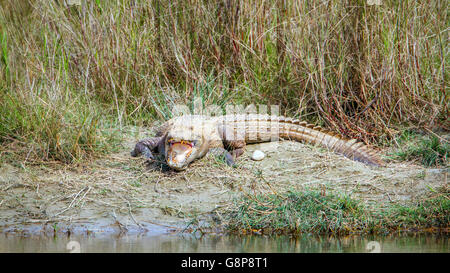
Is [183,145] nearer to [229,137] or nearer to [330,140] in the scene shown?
[229,137]

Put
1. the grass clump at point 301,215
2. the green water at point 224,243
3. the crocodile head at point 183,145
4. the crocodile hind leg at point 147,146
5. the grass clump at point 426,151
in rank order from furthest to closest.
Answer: the crocodile hind leg at point 147,146
the grass clump at point 426,151
the crocodile head at point 183,145
the grass clump at point 301,215
the green water at point 224,243

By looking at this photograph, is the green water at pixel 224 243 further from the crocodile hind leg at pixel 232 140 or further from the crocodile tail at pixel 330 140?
the crocodile hind leg at pixel 232 140

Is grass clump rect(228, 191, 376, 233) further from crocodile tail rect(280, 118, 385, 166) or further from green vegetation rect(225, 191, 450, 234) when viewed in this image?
crocodile tail rect(280, 118, 385, 166)

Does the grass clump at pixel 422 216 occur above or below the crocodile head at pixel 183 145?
below

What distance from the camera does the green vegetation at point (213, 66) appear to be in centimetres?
624

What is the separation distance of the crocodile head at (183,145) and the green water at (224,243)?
3.35 ft

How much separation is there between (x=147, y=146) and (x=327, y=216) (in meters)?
2.28

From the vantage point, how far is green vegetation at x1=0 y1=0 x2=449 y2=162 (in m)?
6.24

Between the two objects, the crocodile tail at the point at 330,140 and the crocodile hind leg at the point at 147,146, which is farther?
the crocodile hind leg at the point at 147,146

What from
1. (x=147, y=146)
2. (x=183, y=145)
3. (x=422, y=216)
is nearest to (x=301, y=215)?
(x=422, y=216)

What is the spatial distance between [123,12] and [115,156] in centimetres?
204

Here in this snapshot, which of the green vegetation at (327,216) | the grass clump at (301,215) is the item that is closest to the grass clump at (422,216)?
the green vegetation at (327,216)

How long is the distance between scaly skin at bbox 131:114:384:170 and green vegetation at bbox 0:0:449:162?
330mm

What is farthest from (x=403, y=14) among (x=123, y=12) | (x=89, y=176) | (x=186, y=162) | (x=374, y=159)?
(x=89, y=176)
